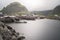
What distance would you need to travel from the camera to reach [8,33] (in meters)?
2.96

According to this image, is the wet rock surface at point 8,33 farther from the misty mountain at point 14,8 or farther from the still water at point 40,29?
the misty mountain at point 14,8

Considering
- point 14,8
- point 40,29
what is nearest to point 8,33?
point 14,8

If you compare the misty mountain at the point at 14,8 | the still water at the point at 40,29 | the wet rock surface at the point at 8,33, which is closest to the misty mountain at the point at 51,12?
the still water at the point at 40,29

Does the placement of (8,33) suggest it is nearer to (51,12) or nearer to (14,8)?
(14,8)

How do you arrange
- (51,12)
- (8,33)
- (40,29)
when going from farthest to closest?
(51,12)
(40,29)
(8,33)

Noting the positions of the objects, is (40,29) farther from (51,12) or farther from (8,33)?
(8,33)

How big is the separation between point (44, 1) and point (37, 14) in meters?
0.43

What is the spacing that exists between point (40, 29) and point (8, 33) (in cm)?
85

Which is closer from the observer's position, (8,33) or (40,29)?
(8,33)

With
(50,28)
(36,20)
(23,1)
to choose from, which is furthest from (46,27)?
(23,1)

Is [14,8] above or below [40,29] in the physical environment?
above

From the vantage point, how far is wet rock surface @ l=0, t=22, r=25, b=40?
2.72 metres

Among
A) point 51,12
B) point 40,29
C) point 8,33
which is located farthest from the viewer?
point 51,12

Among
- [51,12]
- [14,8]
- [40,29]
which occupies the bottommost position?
[40,29]
